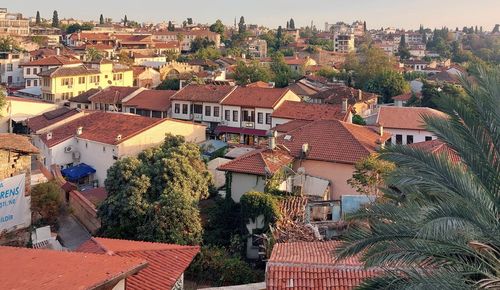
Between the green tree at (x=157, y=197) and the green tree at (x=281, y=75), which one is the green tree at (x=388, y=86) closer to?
the green tree at (x=281, y=75)

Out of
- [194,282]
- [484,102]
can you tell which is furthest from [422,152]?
[194,282]

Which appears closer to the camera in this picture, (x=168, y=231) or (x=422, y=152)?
(x=422, y=152)

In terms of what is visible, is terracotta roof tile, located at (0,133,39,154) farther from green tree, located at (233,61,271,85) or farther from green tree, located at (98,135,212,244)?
green tree, located at (233,61,271,85)

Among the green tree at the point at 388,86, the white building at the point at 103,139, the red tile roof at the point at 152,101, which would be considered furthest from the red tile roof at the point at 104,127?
the green tree at the point at 388,86

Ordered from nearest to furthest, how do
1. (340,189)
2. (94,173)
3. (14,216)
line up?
(14,216)
(340,189)
(94,173)

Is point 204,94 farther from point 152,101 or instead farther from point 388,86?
point 388,86

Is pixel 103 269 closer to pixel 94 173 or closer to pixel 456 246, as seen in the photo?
pixel 456 246

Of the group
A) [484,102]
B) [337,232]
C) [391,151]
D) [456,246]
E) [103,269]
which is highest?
[484,102]

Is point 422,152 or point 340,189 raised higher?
point 422,152
